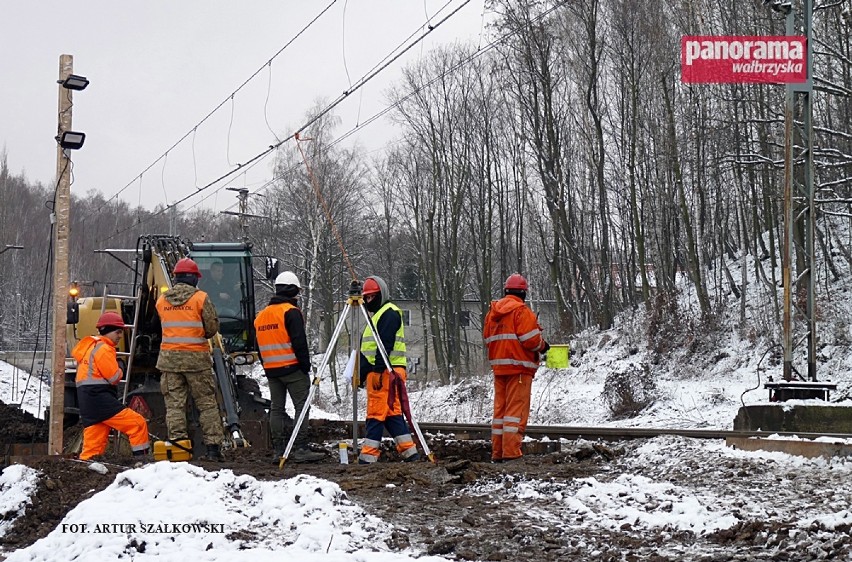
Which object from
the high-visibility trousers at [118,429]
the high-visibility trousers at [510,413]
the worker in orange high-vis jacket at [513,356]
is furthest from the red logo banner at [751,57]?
the high-visibility trousers at [118,429]

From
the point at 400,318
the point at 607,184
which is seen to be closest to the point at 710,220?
the point at 607,184

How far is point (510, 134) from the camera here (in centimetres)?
4097

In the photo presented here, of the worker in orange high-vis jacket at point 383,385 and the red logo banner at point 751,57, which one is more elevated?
the red logo banner at point 751,57

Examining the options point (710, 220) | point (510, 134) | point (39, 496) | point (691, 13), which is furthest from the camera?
point (510, 134)

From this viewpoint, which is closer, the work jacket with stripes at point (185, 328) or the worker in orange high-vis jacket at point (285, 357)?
the worker in orange high-vis jacket at point (285, 357)

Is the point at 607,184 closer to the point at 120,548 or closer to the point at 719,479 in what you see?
the point at 719,479

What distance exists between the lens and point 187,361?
9.99m

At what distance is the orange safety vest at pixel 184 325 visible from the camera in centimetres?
1002

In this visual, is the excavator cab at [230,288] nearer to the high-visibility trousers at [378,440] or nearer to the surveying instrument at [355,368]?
the surveying instrument at [355,368]

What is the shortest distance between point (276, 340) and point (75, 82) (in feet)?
17.7

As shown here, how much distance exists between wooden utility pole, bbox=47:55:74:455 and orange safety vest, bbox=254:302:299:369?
4.04 metres

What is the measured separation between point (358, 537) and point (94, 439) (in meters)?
4.90

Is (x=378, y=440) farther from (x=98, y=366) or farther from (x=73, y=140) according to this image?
(x=73, y=140)

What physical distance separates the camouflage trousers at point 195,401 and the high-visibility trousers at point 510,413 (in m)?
3.12
